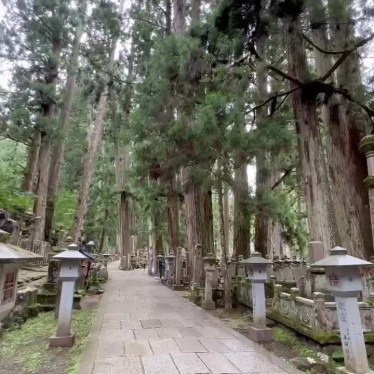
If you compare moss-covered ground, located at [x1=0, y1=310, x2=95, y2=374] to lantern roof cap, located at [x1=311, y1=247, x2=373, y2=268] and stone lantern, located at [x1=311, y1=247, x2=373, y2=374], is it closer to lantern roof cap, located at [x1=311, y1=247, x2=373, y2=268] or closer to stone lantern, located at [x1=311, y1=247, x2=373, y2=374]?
stone lantern, located at [x1=311, y1=247, x2=373, y2=374]

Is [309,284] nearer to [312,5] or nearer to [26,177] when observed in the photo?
[312,5]

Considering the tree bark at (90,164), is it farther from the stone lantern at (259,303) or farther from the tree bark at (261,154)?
the stone lantern at (259,303)

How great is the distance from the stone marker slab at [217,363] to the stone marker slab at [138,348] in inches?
28.0

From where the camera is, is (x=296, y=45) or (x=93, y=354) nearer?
(x=93, y=354)

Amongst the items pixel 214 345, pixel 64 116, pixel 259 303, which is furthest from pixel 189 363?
pixel 64 116

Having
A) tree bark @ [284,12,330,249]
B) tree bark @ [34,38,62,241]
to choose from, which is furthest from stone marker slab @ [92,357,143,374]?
tree bark @ [34,38,62,241]

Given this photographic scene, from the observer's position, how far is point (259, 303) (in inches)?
212

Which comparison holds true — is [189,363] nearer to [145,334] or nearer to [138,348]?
[138,348]

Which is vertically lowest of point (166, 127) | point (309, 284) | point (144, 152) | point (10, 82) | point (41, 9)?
point (309, 284)

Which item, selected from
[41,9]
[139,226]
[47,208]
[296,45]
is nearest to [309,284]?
[296,45]

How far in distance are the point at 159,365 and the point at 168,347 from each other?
2.59ft

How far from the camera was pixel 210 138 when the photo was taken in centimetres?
652

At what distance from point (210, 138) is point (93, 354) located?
409cm

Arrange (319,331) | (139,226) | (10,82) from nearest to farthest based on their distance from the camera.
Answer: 1. (319,331)
2. (10,82)
3. (139,226)
